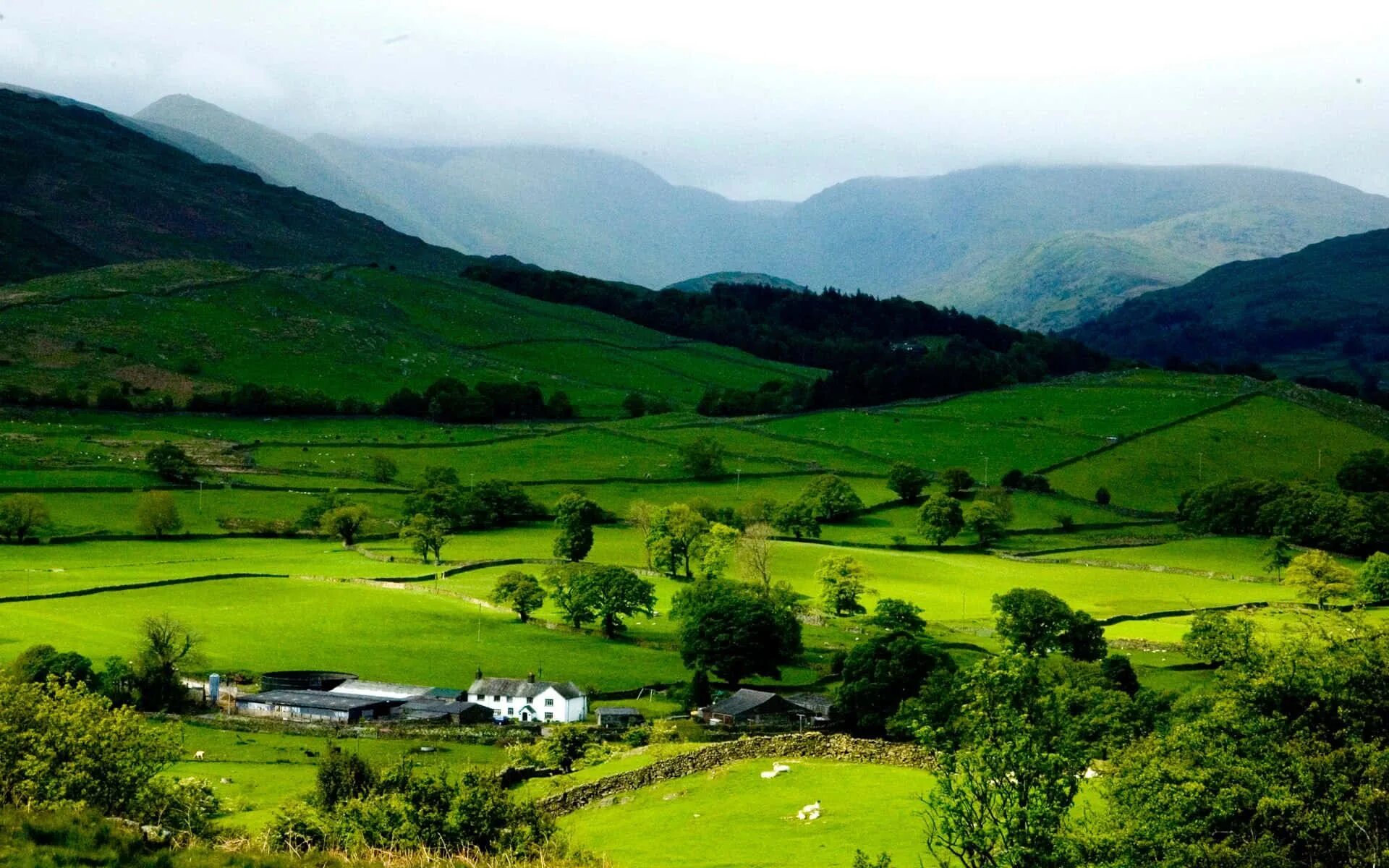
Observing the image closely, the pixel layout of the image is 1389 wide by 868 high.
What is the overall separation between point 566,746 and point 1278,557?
64380mm

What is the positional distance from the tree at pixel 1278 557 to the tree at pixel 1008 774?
236ft

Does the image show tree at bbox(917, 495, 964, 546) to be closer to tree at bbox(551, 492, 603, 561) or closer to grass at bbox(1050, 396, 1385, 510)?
grass at bbox(1050, 396, 1385, 510)

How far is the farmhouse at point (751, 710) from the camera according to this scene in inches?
2245

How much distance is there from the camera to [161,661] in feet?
197

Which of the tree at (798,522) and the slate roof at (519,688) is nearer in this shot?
the slate roof at (519,688)

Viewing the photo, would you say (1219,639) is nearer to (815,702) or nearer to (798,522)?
(815,702)

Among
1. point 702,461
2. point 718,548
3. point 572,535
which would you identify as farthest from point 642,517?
point 702,461

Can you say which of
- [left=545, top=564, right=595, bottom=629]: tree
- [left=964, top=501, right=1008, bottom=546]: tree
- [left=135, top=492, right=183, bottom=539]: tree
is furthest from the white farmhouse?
[left=964, top=501, right=1008, bottom=546]: tree

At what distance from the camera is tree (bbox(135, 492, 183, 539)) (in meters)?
97.5

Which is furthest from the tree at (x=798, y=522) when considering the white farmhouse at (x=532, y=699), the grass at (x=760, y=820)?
the grass at (x=760, y=820)

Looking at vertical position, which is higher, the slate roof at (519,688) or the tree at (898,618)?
the tree at (898,618)

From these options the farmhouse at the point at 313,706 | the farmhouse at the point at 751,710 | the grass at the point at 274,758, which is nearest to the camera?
the grass at the point at 274,758

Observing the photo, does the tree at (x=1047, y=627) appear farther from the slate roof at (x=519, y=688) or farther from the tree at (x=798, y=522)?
the tree at (x=798, y=522)

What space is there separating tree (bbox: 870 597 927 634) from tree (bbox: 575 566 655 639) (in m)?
12.7
